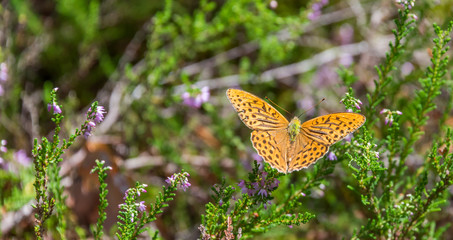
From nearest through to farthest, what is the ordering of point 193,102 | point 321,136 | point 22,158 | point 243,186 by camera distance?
point 243,186
point 321,136
point 22,158
point 193,102

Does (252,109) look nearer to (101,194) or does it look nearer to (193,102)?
(101,194)

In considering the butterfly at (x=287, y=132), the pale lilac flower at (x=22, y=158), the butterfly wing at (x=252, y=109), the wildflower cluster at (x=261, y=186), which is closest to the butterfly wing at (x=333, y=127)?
the butterfly at (x=287, y=132)

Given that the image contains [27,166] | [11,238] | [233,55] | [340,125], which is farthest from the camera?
[233,55]

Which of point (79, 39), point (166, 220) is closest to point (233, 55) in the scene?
point (79, 39)

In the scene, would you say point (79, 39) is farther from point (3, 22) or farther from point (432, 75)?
point (432, 75)

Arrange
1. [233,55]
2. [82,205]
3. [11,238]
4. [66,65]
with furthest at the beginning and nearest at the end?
[233,55]
[66,65]
[82,205]
[11,238]

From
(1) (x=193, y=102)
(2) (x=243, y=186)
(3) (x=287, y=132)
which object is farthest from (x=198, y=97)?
(2) (x=243, y=186)
